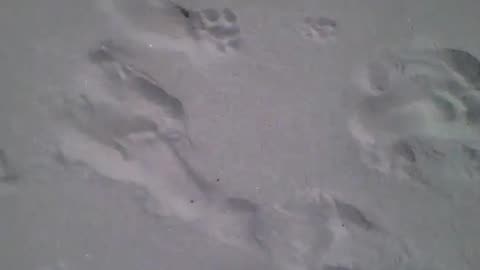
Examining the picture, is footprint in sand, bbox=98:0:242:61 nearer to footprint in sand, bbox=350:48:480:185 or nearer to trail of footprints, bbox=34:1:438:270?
trail of footprints, bbox=34:1:438:270

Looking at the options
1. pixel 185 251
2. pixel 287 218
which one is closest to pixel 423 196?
pixel 287 218

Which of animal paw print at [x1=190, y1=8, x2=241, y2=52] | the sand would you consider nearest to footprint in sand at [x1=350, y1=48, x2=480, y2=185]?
the sand

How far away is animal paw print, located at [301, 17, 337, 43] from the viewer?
1.34 meters

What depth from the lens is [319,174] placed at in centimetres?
135

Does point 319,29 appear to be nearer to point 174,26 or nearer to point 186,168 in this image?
point 174,26

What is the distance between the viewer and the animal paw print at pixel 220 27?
4.42ft

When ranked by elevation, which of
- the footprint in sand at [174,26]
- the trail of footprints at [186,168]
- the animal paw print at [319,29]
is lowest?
the trail of footprints at [186,168]

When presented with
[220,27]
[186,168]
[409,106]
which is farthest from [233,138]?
[409,106]

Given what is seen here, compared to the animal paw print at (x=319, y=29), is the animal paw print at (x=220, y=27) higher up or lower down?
lower down

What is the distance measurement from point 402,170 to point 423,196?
10 cm

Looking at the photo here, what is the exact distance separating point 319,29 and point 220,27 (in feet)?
0.94

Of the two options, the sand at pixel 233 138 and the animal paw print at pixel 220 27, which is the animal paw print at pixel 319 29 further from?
the animal paw print at pixel 220 27

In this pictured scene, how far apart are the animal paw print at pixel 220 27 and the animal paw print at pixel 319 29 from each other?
7.8 inches

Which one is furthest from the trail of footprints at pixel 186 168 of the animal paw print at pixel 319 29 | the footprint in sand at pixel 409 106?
the footprint in sand at pixel 409 106
